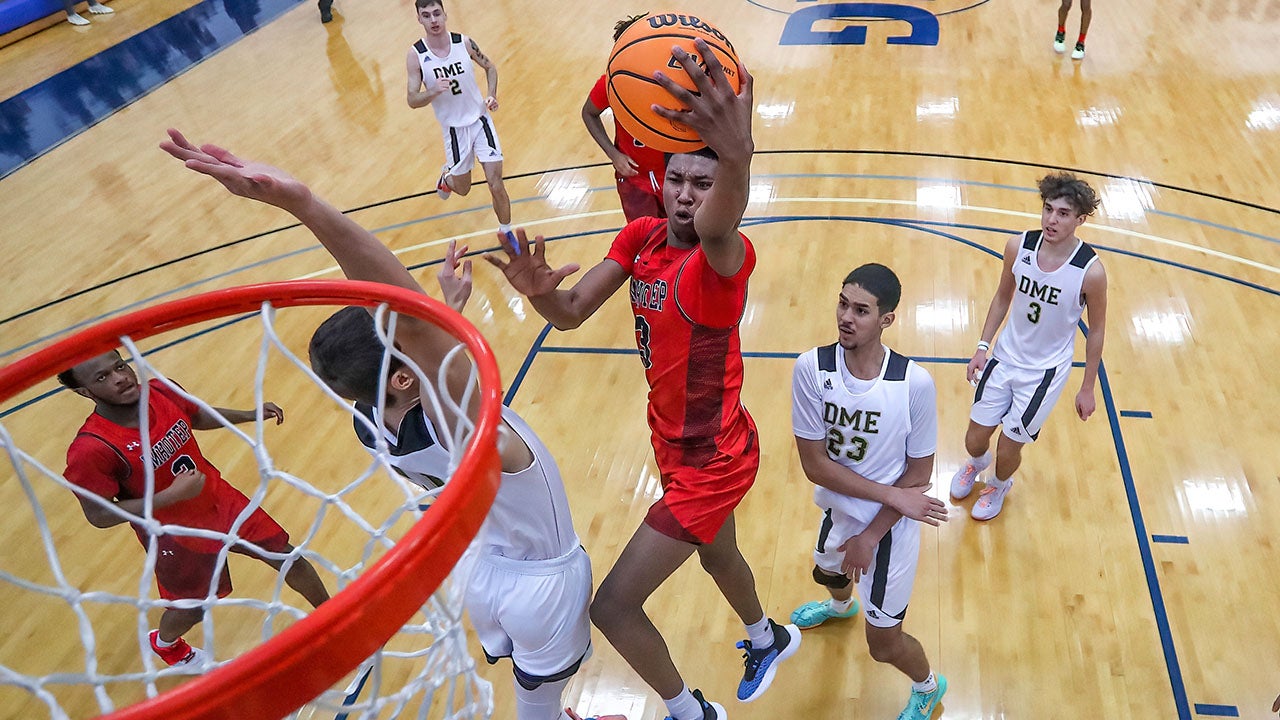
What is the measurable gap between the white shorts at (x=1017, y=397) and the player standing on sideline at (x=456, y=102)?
355 cm

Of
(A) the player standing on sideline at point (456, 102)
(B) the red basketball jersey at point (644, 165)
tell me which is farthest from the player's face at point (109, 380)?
(A) the player standing on sideline at point (456, 102)

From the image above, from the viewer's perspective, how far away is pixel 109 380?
2852 millimetres

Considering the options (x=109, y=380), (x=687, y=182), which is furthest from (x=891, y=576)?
(x=109, y=380)

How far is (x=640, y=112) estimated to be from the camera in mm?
2539

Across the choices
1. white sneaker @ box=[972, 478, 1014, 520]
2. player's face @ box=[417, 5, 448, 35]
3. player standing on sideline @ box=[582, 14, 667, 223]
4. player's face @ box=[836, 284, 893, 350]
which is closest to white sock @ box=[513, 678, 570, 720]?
player's face @ box=[836, 284, 893, 350]

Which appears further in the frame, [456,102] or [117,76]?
[117,76]

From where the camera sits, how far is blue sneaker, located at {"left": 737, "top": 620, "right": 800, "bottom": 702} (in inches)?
124

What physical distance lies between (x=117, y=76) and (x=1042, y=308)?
33.6 feet

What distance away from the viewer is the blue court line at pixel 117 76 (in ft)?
28.3

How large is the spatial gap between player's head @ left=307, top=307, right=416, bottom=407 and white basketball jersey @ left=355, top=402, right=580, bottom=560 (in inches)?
3.9

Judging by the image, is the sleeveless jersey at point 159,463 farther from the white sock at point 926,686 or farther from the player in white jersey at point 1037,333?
the player in white jersey at point 1037,333

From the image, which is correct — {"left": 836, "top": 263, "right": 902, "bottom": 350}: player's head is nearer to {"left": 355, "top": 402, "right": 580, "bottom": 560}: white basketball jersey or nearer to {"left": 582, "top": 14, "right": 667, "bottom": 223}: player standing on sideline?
{"left": 355, "top": 402, "right": 580, "bottom": 560}: white basketball jersey

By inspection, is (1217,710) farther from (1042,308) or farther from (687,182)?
(687,182)

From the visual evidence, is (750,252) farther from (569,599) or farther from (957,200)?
(957,200)
